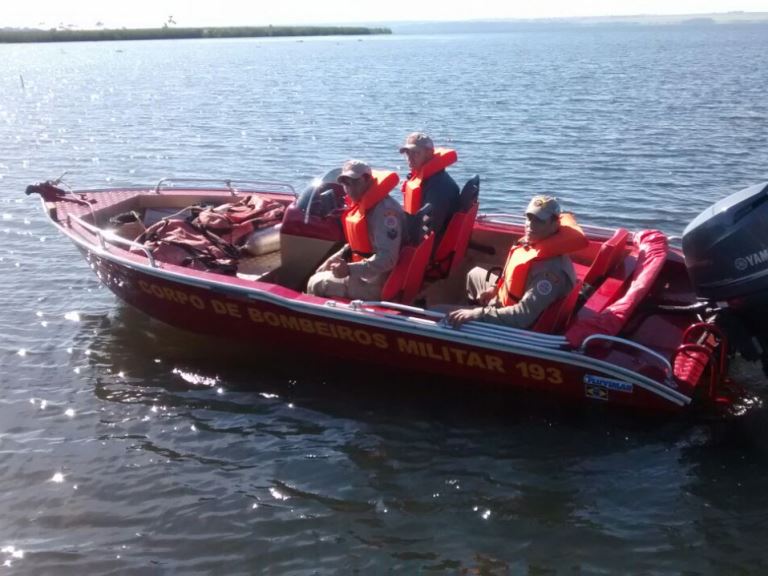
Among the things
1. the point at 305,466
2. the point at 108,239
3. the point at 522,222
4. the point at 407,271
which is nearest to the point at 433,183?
the point at 407,271

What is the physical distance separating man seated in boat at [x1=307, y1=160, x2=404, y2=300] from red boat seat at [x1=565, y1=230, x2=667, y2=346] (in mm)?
1645

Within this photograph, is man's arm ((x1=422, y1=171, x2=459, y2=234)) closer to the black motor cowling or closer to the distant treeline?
the black motor cowling

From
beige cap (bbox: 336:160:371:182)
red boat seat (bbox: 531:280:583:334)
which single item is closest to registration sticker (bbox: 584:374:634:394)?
red boat seat (bbox: 531:280:583:334)

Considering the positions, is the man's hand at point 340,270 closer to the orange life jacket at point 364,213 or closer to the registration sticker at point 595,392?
the orange life jacket at point 364,213

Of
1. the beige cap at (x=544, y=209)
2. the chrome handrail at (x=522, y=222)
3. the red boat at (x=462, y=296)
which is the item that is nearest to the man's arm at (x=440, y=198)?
the red boat at (x=462, y=296)

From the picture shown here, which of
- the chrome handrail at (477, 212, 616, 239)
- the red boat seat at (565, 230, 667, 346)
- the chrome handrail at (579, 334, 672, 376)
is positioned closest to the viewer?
the chrome handrail at (579, 334, 672, 376)

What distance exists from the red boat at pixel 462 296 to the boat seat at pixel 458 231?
0.05 ft

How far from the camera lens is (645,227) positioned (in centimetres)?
1202

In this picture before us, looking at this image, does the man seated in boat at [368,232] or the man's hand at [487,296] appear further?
the man's hand at [487,296]

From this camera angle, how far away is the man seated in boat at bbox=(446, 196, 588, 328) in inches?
234

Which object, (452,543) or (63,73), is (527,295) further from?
(63,73)

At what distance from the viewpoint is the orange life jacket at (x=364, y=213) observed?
679 centimetres

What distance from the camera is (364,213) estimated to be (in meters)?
6.87

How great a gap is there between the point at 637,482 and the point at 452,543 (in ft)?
4.82
